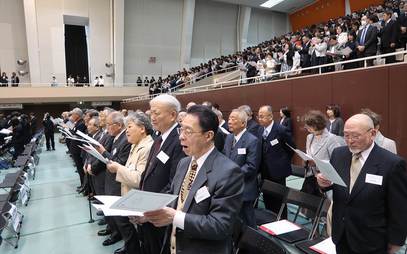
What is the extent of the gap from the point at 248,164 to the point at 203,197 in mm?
1818

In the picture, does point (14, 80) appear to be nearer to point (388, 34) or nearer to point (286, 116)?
point (286, 116)

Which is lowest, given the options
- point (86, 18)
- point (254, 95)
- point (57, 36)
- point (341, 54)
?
point (254, 95)

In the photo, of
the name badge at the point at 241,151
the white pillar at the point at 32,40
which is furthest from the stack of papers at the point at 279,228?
the white pillar at the point at 32,40

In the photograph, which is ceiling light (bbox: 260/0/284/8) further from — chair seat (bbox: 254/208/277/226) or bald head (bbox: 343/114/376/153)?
bald head (bbox: 343/114/376/153)

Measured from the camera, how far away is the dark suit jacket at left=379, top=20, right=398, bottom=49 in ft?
20.6

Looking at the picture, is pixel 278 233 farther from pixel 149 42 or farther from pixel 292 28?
pixel 292 28

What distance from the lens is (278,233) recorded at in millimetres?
3154

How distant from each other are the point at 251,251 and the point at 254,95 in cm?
770

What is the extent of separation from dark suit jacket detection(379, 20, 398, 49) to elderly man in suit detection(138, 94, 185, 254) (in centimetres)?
589

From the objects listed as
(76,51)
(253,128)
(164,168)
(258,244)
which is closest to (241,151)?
(253,128)

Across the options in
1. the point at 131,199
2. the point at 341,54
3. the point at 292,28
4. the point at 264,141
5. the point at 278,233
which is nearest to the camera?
the point at 131,199

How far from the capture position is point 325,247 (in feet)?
8.68

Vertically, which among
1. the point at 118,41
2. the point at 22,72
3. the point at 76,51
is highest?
the point at 118,41

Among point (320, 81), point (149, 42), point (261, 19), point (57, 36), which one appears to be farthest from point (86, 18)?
point (320, 81)
